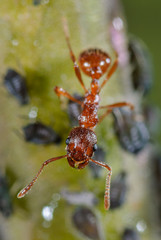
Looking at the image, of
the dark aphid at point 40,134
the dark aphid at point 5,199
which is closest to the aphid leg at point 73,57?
the dark aphid at point 40,134

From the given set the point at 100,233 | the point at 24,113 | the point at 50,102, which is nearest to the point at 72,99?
the point at 50,102

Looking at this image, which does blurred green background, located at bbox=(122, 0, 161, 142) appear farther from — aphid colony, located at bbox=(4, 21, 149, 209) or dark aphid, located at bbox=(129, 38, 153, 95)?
aphid colony, located at bbox=(4, 21, 149, 209)

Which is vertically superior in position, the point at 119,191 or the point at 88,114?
the point at 88,114

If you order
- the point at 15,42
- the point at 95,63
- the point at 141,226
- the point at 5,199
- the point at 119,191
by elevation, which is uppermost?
the point at 15,42

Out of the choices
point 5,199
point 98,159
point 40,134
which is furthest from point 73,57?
point 5,199

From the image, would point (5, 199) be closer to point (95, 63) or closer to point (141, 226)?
point (141, 226)

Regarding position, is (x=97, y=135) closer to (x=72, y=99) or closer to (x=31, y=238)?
(x=72, y=99)
